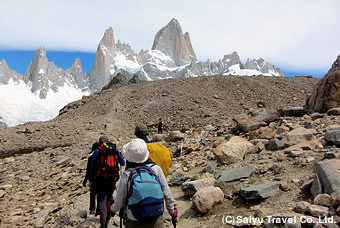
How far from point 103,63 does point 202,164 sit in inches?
6240

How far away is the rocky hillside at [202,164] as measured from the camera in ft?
17.1

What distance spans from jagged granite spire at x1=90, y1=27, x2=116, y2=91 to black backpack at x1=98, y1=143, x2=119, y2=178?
6159 inches

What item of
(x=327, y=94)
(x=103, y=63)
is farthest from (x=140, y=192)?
(x=103, y=63)

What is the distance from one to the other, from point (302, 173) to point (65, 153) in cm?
1434

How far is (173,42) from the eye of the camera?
17700 cm

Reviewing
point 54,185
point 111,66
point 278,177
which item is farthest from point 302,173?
point 111,66

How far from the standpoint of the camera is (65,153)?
16.4 m

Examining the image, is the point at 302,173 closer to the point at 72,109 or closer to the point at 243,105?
the point at 243,105

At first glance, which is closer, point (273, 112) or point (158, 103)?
point (273, 112)

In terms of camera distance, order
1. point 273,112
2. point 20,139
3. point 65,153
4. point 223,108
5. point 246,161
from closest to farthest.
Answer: point 246,161, point 273,112, point 65,153, point 20,139, point 223,108

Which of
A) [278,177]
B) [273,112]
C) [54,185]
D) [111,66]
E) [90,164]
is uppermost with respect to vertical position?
[111,66]

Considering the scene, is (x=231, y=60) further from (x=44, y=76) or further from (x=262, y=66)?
(x=44, y=76)

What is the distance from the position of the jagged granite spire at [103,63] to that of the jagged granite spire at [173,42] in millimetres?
32244

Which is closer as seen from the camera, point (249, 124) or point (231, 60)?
point (249, 124)
